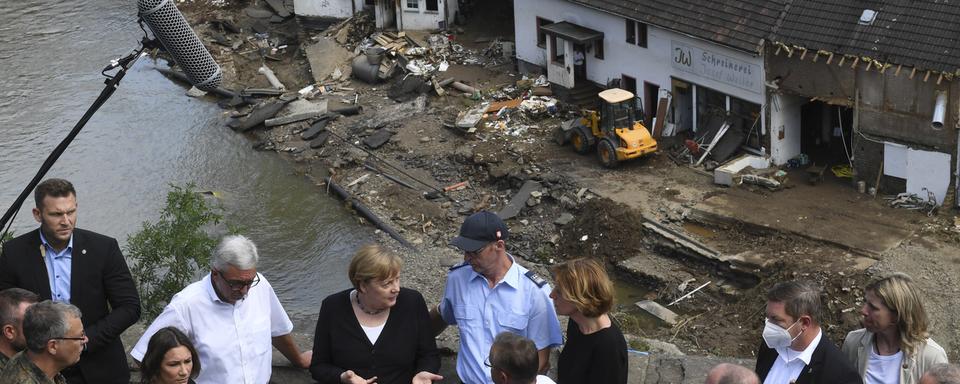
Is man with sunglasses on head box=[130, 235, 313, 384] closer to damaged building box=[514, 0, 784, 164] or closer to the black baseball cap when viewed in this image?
the black baseball cap

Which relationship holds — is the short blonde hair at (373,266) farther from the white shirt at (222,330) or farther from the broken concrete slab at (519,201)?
the broken concrete slab at (519,201)

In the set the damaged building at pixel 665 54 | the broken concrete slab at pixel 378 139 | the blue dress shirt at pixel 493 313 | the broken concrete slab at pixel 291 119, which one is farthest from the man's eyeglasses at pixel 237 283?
the broken concrete slab at pixel 291 119

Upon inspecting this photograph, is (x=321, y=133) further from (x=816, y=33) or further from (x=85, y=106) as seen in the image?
(x=816, y=33)

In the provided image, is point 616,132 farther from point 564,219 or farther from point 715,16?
point 715,16

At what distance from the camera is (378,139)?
28203 mm

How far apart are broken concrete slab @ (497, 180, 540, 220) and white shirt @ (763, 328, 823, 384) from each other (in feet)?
52.9

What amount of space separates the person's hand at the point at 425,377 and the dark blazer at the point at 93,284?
217cm

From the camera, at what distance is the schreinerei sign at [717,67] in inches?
971

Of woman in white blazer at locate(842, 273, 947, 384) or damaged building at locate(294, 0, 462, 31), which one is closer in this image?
woman in white blazer at locate(842, 273, 947, 384)

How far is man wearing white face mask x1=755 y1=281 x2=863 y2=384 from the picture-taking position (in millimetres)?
7410

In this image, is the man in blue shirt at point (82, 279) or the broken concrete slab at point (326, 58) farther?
the broken concrete slab at point (326, 58)

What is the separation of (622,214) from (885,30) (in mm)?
6006

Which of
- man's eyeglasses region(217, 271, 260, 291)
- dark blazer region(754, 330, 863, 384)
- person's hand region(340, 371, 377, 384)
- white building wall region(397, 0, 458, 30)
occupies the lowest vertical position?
white building wall region(397, 0, 458, 30)

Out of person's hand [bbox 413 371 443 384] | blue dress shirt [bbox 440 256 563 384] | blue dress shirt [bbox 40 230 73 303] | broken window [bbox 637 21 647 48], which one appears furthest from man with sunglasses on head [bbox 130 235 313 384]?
broken window [bbox 637 21 647 48]
